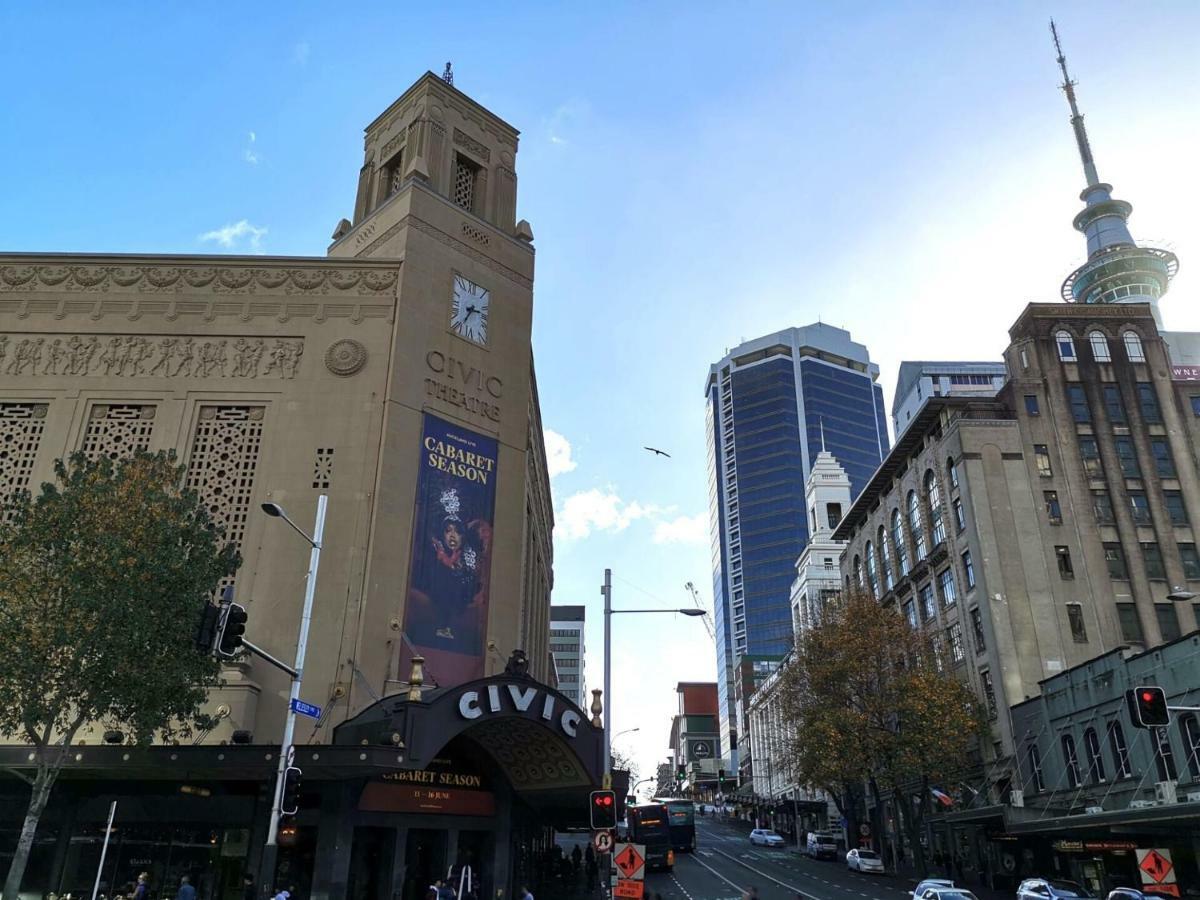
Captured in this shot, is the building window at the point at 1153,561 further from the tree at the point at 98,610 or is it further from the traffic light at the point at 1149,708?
the tree at the point at 98,610

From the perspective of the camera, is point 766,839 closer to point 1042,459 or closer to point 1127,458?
point 1042,459

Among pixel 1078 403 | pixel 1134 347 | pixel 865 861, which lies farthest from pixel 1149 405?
pixel 865 861

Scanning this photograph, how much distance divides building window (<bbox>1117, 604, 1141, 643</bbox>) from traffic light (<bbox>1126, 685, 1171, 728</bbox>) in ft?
124

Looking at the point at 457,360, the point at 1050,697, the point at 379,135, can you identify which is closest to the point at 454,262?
the point at 457,360

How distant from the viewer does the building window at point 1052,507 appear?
180 ft

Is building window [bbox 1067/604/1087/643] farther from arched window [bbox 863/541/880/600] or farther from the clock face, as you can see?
the clock face

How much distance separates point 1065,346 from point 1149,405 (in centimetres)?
654

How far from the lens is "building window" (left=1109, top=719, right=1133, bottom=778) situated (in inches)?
1582

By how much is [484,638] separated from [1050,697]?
32286 millimetres

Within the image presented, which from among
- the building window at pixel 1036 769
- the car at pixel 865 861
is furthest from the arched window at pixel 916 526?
the car at pixel 865 861

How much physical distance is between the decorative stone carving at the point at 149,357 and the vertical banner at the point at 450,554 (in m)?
6.95

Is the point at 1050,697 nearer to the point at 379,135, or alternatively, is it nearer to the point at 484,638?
the point at 484,638

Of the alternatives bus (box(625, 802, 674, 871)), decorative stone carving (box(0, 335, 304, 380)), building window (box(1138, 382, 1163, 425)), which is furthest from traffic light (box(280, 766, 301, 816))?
building window (box(1138, 382, 1163, 425))

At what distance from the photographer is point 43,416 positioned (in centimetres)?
3384
